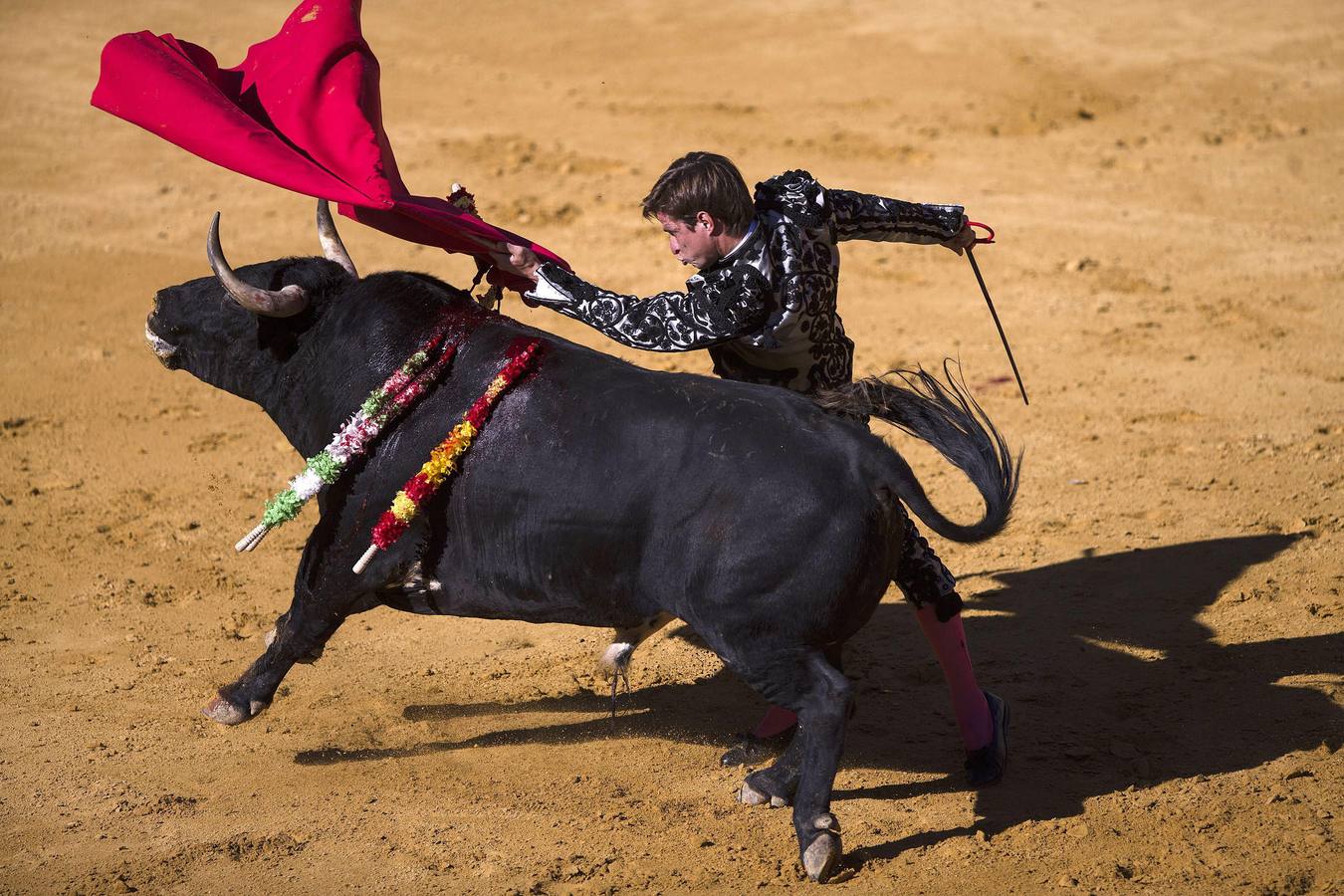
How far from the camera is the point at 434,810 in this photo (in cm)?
438

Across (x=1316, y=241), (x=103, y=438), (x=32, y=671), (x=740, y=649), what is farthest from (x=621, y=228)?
(x=740, y=649)

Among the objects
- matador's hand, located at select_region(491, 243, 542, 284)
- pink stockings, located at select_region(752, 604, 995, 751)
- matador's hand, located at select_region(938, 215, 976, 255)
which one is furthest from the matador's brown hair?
pink stockings, located at select_region(752, 604, 995, 751)

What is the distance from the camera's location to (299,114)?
4336 millimetres

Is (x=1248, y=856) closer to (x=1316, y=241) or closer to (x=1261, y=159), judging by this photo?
(x=1316, y=241)

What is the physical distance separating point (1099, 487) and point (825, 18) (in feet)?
29.8

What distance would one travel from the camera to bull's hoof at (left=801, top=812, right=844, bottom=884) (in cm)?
385

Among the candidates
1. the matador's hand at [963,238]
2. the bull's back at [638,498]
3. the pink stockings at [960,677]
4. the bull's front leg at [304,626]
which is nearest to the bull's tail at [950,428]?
the bull's back at [638,498]

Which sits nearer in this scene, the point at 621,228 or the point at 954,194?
the point at 621,228

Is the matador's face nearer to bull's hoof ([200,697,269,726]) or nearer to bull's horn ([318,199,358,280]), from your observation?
bull's horn ([318,199,358,280])

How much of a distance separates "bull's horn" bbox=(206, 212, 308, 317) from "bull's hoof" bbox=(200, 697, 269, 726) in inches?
47.8

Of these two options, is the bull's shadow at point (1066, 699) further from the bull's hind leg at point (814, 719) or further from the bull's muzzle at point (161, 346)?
the bull's muzzle at point (161, 346)

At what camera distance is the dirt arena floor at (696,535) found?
13.8 ft

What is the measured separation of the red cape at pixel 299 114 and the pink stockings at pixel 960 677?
159 centimetres

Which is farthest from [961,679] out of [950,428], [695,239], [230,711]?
[230,711]
